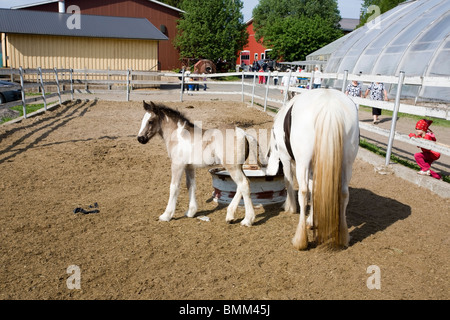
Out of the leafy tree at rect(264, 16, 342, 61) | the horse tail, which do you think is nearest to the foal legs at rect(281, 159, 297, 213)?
the horse tail

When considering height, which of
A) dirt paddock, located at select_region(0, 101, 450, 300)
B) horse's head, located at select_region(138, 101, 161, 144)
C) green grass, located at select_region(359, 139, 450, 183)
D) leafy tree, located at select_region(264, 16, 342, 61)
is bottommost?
dirt paddock, located at select_region(0, 101, 450, 300)

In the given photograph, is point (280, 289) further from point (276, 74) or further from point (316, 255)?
point (276, 74)

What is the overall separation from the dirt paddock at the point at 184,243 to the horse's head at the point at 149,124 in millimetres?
992

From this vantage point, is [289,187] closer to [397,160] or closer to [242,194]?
[242,194]

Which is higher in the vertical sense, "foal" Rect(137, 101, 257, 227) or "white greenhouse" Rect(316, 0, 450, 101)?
"white greenhouse" Rect(316, 0, 450, 101)

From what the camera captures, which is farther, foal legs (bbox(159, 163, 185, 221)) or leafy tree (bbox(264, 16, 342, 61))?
leafy tree (bbox(264, 16, 342, 61))

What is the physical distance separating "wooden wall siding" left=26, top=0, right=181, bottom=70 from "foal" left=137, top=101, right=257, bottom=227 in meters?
36.3

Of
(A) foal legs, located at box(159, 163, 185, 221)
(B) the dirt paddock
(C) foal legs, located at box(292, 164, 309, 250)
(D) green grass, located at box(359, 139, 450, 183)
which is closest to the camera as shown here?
(B) the dirt paddock

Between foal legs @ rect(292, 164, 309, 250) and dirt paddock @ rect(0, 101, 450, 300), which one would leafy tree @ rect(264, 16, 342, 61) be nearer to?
dirt paddock @ rect(0, 101, 450, 300)

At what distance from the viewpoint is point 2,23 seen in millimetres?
25688

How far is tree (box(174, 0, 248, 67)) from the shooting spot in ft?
A: 133

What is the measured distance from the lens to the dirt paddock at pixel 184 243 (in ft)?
10.9

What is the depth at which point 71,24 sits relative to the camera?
27.3 meters
